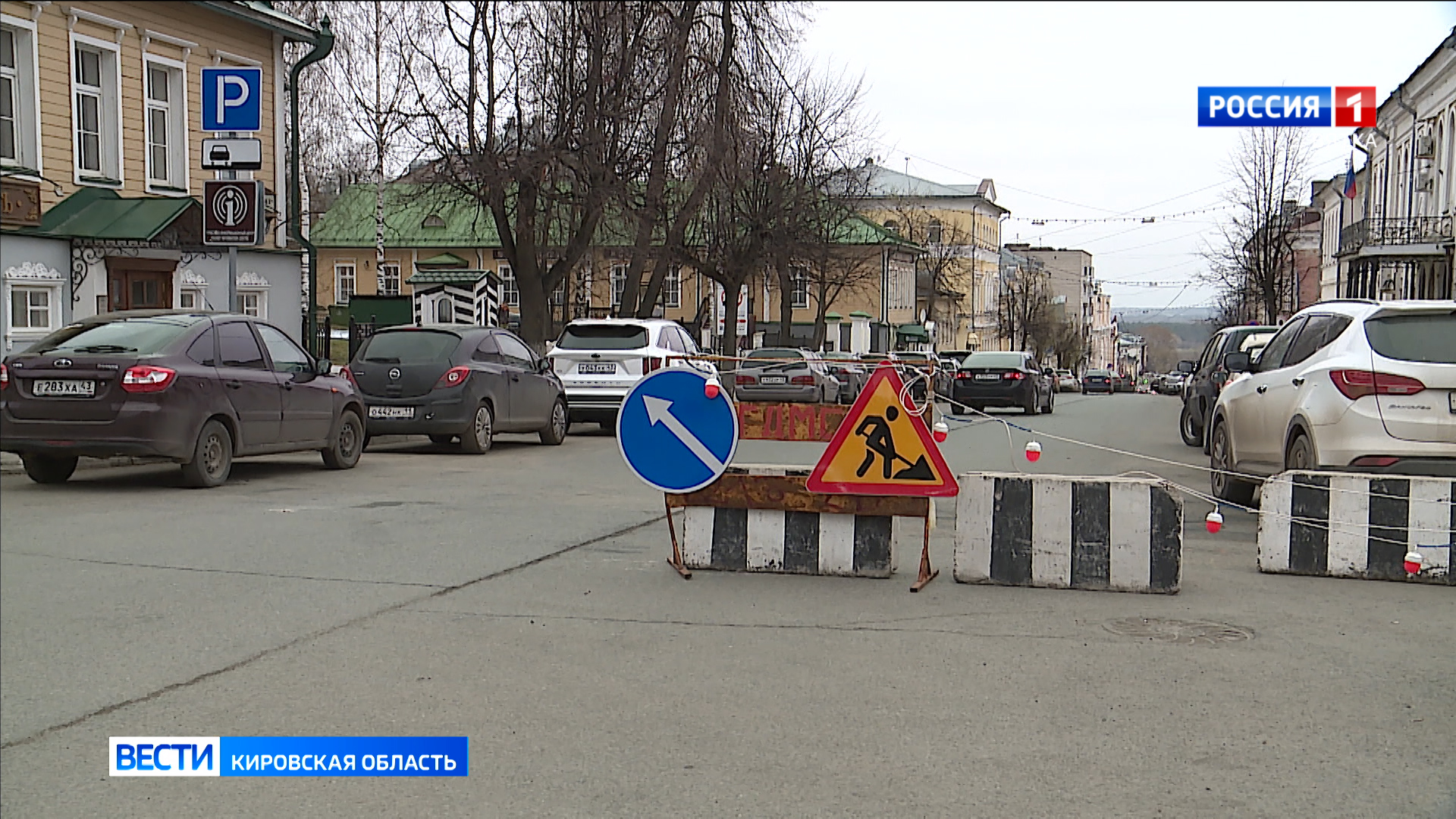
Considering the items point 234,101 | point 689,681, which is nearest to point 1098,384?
point 234,101

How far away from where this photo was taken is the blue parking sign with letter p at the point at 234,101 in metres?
18.5

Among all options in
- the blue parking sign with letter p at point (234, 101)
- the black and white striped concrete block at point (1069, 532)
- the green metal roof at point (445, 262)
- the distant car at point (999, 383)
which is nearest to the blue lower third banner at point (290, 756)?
the black and white striped concrete block at point (1069, 532)

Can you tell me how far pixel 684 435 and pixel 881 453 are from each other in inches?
46.4

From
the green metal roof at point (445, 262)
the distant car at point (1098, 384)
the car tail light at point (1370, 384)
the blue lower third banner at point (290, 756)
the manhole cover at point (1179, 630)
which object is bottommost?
the distant car at point (1098, 384)

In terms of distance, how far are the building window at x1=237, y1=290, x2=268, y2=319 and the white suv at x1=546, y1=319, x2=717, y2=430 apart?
26.0 feet

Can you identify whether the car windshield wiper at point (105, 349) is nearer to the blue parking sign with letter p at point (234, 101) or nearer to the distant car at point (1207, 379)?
the blue parking sign with letter p at point (234, 101)

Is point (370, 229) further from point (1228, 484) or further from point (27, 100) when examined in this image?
point (1228, 484)

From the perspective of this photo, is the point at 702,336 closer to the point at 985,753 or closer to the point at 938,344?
the point at 985,753

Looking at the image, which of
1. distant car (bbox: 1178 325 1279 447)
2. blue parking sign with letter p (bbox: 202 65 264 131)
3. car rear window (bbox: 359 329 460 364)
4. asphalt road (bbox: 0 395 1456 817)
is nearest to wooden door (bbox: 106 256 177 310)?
blue parking sign with letter p (bbox: 202 65 264 131)

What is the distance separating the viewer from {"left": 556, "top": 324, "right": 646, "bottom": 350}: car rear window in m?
21.2

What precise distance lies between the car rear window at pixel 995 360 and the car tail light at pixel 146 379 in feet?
76.9

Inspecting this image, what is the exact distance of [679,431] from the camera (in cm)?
833

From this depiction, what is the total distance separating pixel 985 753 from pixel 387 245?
7354 centimetres

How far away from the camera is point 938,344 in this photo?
341 feet
